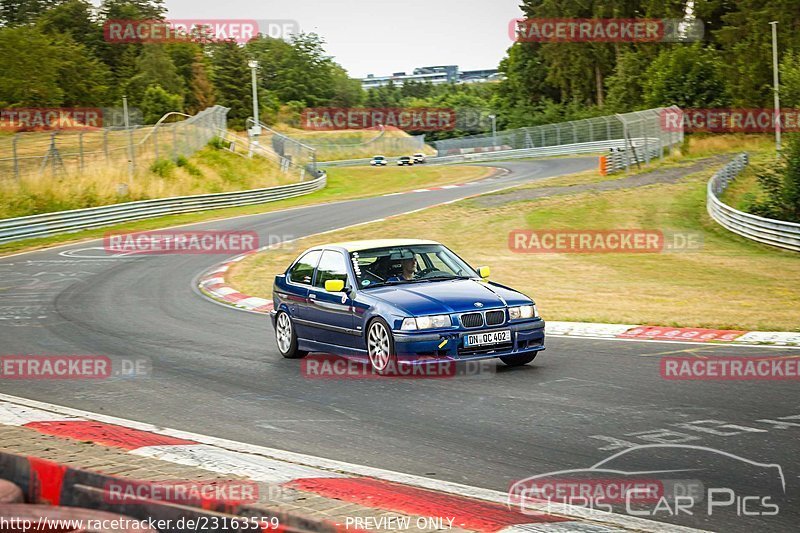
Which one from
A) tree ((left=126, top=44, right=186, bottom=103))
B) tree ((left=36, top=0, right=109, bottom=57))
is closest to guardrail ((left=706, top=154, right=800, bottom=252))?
tree ((left=126, top=44, right=186, bottom=103))

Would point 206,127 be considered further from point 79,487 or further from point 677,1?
point 677,1

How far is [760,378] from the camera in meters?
9.39

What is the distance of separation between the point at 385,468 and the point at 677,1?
84.0 m

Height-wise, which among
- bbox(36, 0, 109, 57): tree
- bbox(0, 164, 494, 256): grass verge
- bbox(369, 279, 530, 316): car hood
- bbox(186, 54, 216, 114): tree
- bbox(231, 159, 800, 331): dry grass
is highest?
bbox(36, 0, 109, 57): tree

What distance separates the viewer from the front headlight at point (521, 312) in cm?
1033

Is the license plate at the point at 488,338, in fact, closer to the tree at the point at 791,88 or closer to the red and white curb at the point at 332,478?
the red and white curb at the point at 332,478

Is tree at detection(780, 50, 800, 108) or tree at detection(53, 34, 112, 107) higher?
tree at detection(53, 34, 112, 107)

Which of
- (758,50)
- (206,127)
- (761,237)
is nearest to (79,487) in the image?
(761,237)

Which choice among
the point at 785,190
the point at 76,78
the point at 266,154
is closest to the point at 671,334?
the point at 785,190

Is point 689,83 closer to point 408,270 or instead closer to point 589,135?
point 589,135

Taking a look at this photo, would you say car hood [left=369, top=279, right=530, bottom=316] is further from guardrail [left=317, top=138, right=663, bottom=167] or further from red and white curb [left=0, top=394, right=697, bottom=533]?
guardrail [left=317, top=138, right=663, bottom=167]

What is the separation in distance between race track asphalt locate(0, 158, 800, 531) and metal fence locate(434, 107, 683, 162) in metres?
32.2

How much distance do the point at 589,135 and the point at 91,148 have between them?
4487 cm

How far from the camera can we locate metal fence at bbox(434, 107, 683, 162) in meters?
48.0
